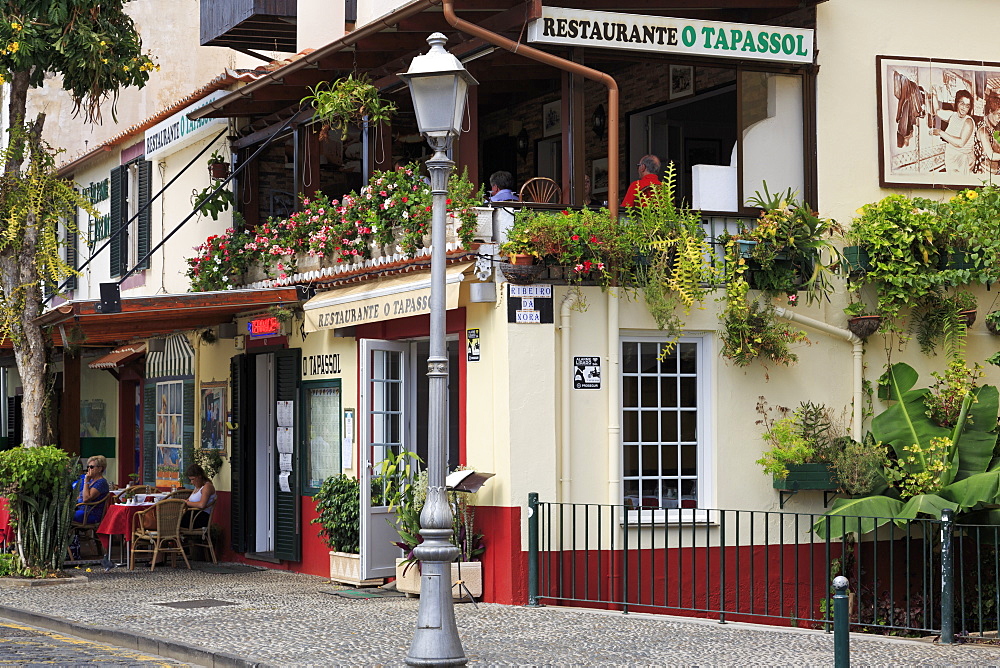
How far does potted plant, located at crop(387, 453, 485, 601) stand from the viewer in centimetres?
1240

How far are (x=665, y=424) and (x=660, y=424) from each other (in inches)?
1.9

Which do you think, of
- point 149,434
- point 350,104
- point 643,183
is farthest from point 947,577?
point 149,434

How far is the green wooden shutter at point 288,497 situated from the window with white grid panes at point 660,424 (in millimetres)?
4512

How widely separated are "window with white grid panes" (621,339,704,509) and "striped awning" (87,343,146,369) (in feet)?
30.8

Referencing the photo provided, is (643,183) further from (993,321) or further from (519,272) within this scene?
(993,321)

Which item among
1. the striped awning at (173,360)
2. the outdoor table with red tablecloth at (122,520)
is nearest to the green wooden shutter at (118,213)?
the striped awning at (173,360)

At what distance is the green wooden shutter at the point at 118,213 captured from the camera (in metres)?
Result: 21.3

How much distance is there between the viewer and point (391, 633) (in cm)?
1076

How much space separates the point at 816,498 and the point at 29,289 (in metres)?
8.67

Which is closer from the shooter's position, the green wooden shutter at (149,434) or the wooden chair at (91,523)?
the wooden chair at (91,523)

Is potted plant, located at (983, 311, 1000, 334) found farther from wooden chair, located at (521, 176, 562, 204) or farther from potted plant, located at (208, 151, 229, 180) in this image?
potted plant, located at (208, 151, 229, 180)

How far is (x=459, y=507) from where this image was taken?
41.1 ft

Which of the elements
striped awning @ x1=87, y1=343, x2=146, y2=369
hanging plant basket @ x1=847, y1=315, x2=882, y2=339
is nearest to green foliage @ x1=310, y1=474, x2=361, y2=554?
hanging plant basket @ x1=847, y1=315, x2=882, y2=339

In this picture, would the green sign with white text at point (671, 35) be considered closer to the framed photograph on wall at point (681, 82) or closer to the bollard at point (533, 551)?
the framed photograph on wall at point (681, 82)
